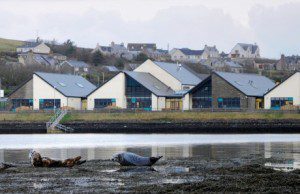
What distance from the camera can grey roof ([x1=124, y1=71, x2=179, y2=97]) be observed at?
317 feet

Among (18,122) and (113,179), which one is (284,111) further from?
(113,179)

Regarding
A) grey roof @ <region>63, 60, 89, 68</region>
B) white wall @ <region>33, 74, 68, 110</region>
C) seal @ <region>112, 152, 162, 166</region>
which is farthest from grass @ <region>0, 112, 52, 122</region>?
grey roof @ <region>63, 60, 89, 68</region>

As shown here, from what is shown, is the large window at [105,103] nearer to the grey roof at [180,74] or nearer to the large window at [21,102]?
the large window at [21,102]

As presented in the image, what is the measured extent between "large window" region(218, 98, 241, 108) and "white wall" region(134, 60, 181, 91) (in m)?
10.1

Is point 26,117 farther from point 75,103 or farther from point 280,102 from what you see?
point 280,102

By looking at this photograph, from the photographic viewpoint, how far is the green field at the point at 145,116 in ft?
266

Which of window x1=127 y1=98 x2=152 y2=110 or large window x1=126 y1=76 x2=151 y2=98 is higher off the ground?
large window x1=126 y1=76 x2=151 y2=98

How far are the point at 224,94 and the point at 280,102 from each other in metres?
6.76

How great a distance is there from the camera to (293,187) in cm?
2242

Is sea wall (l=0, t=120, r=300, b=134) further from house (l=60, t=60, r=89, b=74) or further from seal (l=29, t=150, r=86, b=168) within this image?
house (l=60, t=60, r=89, b=74)

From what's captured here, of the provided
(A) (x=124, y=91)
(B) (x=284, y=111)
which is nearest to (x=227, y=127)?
(B) (x=284, y=111)

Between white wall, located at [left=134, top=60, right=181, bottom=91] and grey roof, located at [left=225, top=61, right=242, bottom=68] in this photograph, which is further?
grey roof, located at [left=225, top=61, right=242, bottom=68]

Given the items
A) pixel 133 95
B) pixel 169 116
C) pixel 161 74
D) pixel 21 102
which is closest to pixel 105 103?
pixel 133 95

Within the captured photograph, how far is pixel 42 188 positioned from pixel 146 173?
18.2 ft
